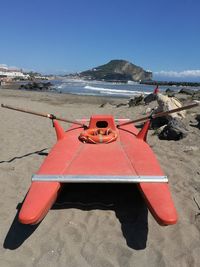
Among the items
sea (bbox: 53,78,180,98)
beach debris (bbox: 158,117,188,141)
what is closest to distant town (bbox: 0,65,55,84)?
sea (bbox: 53,78,180,98)

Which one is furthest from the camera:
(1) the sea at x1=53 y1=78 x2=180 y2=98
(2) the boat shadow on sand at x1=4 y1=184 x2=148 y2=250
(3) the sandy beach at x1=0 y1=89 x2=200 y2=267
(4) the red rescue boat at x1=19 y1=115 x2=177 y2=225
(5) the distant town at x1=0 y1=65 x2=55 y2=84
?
(5) the distant town at x1=0 y1=65 x2=55 y2=84

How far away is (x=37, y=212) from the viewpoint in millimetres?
3281

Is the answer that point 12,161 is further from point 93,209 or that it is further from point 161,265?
point 161,265

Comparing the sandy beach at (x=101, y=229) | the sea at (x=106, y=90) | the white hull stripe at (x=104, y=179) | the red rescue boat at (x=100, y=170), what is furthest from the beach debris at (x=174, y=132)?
the sea at (x=106, y=90)

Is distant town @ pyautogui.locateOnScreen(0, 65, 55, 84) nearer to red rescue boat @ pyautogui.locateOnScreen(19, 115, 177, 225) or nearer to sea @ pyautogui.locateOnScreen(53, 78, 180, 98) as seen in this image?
sea @ pyautogui.locateOnScreen(53, 78, 180, 98)

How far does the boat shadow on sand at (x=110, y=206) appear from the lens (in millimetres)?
3521

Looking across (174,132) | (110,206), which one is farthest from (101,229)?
(174,132)

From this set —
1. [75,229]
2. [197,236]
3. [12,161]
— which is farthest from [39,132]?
[197,236]

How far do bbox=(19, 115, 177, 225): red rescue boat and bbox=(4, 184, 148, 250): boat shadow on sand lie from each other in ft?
1.50

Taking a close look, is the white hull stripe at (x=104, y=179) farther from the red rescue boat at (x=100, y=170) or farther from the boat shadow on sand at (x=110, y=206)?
the boat shadow on sand at (x=110, y=206)

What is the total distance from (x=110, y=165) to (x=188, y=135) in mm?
4143

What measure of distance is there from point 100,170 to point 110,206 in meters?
0.59

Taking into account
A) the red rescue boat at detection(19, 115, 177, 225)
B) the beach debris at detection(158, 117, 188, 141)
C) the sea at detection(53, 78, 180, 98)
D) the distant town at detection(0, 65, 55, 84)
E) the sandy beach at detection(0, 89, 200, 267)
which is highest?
the red rescue boat at detection(19, 115, 177, 225)

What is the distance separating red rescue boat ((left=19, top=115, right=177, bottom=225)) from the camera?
3.34m
